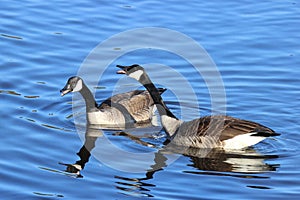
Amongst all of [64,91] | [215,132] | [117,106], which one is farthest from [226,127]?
[64,91]

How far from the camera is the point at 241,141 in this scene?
14.0 metres

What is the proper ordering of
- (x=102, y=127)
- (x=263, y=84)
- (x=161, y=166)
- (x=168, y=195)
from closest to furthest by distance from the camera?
(x=168, y=195), (x=161, y=166), (x=102, y=127), (x=263, y=84)

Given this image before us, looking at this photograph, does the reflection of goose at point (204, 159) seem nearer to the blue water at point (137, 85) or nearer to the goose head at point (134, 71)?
the blue water at point (137, 85)

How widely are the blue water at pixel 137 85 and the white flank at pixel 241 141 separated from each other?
8.2 inches

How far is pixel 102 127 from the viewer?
15.5 meters

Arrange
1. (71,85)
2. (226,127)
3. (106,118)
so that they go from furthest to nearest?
(106,118) → (71,85) → (226,127)

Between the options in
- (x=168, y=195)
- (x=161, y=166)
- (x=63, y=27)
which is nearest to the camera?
(x=168, y=195)

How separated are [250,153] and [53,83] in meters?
5.14

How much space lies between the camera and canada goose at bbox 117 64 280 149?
13852 mm

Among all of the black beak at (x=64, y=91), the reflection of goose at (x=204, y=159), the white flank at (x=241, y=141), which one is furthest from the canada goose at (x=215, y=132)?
the black beak at (x=64, y=91)

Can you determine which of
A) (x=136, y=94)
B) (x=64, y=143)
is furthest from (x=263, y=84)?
(x=64, y=143)

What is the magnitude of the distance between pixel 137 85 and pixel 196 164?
4885mm

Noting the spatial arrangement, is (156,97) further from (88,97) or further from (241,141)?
(241,141)

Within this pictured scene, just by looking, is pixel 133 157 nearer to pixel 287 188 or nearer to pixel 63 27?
pixel 287 188
